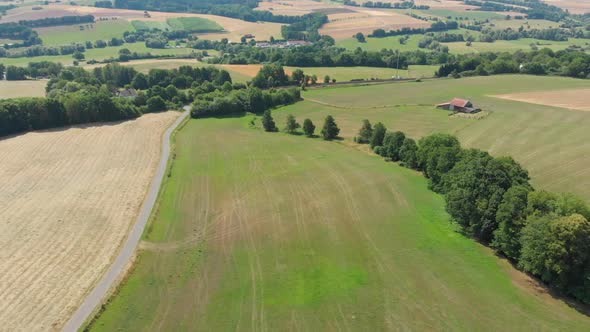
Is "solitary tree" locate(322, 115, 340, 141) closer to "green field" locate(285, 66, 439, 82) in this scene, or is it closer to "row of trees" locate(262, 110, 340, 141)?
"row of trees" locate(262, 110, 340, 141)

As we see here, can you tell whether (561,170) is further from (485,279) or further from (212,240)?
(212,240)

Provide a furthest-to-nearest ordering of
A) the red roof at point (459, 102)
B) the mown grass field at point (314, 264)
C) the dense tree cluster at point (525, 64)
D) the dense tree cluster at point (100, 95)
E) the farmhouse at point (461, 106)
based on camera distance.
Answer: the dense tree cluster at point (525, 64) < the red roof at point (459, 102) < the farmhouse at point (461, 106) < the dense tree cluster at point (100, 95) < the mown grass field at point (314, 264)

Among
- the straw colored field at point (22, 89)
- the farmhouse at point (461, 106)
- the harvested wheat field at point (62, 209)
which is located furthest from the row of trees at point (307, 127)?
the straw colored field at point (22, 89)

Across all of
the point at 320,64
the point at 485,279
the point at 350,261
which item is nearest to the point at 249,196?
the point at 350,261

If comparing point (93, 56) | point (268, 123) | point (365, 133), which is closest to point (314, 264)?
point (365, 133)

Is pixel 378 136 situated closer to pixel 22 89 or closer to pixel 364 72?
pixel 364 72

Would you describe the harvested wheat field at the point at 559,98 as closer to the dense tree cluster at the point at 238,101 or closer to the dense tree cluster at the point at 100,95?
the dense tree cluster at the point at 238,101
